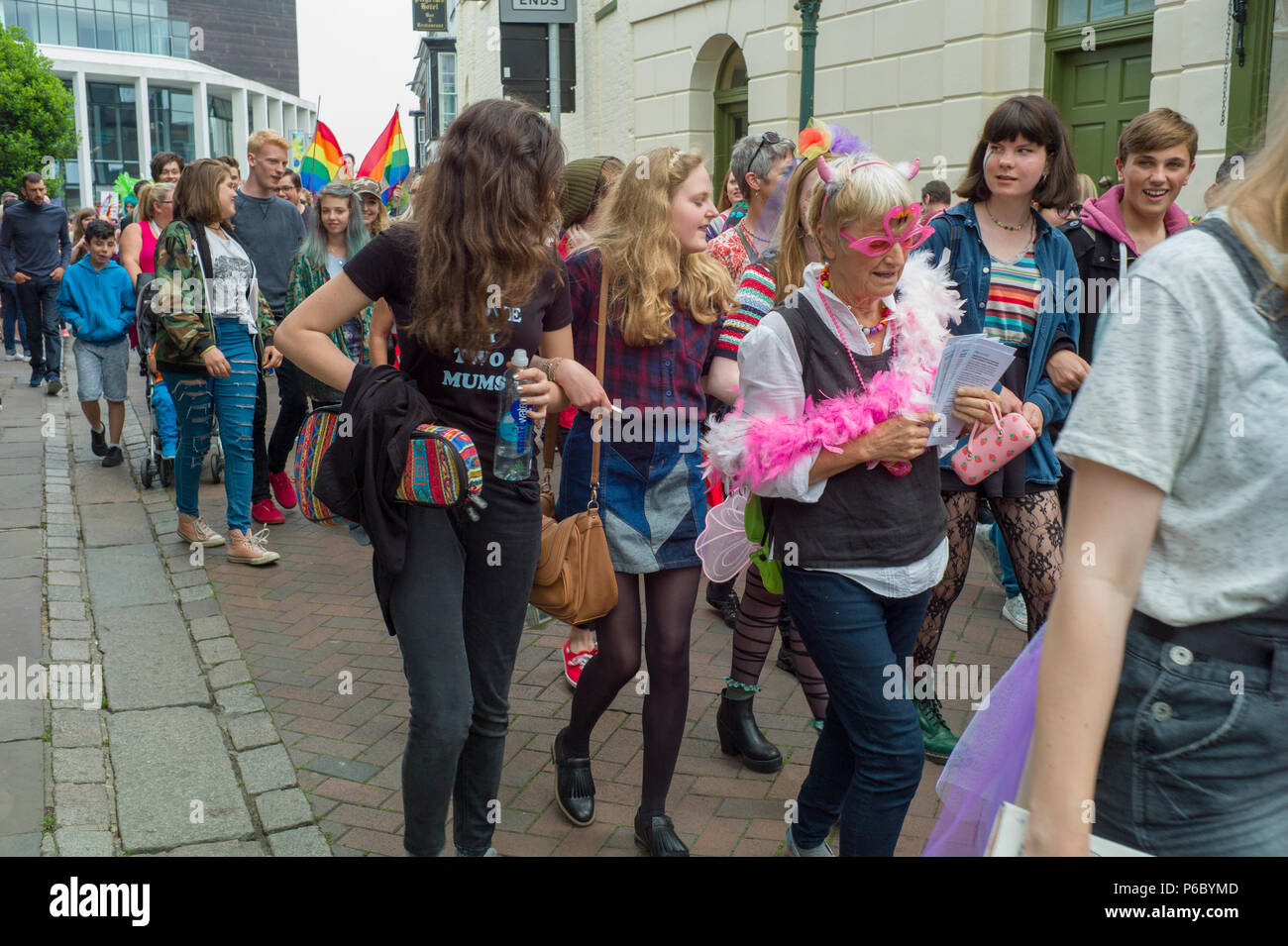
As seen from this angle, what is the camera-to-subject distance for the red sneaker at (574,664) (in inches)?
183

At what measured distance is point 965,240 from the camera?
391 cm

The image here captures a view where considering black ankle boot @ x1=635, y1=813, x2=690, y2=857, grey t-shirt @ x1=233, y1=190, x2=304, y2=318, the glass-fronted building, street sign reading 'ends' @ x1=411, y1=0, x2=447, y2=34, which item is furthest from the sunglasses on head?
the glass-fronted building

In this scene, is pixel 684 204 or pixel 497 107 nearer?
pixel 497 107

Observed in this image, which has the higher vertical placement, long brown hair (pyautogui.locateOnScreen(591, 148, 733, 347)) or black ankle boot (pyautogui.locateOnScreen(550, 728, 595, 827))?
long brown hair (pyautogui.locateOnScreen(591, 148, 733, 347))

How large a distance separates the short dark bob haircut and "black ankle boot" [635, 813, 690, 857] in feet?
7.68

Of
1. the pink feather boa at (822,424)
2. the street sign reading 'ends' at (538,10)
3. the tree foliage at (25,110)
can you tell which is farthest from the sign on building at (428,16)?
the pink feather boa at (822,424)

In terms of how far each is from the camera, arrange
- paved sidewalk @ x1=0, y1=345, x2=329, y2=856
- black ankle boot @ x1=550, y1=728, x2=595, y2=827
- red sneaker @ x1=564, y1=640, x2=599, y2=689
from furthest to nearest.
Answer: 1. red sneaker @ x1=564, y1=640, x2=599, y2=689
2. black ankle boot @ x1=550, y1=728, x2=595, y2=827
3. paved sidewalk @ x1=0, y1=345, x2=329, y2=856

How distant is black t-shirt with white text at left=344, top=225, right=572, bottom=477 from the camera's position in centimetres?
284

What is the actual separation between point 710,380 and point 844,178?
0.98m

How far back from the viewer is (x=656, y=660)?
341 centimetres

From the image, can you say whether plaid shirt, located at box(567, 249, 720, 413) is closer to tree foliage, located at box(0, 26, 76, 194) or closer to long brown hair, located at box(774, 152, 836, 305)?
long brown hair, located at box(774, 152, 836, 305)

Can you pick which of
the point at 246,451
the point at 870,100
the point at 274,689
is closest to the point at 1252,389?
the point at 274,689
